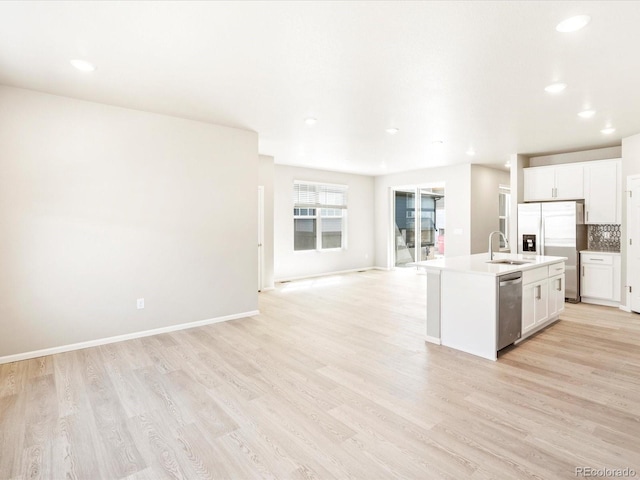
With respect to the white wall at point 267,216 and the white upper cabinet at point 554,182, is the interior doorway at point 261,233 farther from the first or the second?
the white upper cabinet at point 554,182

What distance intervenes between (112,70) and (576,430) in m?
4.50

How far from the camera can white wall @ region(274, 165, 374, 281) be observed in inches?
310

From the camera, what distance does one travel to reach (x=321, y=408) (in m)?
2.53

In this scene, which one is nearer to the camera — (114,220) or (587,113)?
(114,220)

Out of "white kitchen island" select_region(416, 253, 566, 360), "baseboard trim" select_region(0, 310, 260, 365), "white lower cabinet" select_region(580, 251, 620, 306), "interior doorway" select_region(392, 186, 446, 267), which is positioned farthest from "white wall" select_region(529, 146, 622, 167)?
"baseboard trim" select_region(0, 310, 260, 365)

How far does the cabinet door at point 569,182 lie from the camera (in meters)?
6.04

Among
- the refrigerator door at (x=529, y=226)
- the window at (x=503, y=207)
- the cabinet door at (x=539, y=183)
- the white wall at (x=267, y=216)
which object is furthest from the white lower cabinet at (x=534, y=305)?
the window at (x=503, y=207)

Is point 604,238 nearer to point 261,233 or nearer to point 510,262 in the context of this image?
point 510,262

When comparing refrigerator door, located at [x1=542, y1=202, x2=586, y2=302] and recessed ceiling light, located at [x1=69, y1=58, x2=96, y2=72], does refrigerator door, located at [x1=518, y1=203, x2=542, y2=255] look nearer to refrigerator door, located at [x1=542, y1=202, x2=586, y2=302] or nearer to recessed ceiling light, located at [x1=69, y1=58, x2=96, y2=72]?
refrigerator door, located at [x1=542, y1=202, x2=586, y2=302]

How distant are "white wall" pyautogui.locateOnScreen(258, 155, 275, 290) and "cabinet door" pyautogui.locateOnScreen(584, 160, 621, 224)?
5713 mm

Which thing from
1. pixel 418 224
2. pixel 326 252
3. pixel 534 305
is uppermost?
pixel 418 224

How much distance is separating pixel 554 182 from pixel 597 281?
189 cm

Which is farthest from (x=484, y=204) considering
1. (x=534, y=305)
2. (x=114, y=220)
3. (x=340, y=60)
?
(x=114, y=220)

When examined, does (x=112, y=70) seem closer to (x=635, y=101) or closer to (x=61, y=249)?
(x=61, y=249)
